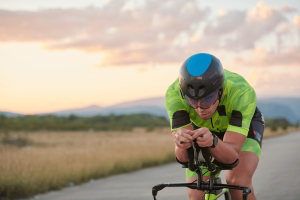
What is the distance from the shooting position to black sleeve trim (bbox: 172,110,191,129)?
10.5 feet

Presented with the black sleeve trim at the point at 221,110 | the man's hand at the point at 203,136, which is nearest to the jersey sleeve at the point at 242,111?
the black sleeve trim at the point at 221,110

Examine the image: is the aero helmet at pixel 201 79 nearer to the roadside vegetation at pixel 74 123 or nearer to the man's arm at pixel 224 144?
the man's arm at pixel 224 144

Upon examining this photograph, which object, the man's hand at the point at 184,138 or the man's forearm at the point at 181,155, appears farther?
the man's forearm at the point at 181,155

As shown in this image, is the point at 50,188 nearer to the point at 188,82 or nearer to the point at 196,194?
the point at 196,194

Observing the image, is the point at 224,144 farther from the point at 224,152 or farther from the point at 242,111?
the point at 242,111

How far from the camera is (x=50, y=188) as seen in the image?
860cm

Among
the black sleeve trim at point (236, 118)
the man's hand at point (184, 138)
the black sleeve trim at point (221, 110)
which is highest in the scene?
the black sleeve trim at point (221, 110)

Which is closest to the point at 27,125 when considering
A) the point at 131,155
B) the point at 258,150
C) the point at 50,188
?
the point at 131,155

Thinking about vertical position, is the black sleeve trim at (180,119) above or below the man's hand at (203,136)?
above

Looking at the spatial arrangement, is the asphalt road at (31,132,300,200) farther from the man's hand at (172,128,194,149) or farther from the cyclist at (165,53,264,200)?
the man's hand at (172,128,194,149)

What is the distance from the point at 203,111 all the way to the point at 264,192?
5301 millimetres

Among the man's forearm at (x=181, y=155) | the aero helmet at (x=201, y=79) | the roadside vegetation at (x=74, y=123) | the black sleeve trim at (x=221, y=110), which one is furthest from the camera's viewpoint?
the roadside vegetation at (x=74, y=123)

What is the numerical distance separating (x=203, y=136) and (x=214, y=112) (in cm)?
83

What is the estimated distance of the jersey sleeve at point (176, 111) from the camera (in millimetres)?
3205
